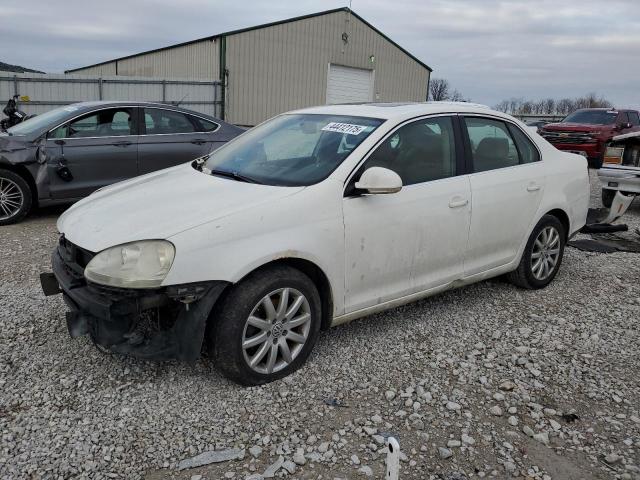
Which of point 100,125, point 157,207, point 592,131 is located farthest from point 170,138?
point 592,131

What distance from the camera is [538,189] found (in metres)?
4.65

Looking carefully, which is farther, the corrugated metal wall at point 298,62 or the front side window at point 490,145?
the corrugated metal wall at point 298,62

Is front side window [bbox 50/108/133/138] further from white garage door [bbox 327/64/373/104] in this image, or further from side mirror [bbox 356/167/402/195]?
white garage door [bbox 327/64/373/104]

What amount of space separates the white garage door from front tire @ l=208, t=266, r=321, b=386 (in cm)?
2075

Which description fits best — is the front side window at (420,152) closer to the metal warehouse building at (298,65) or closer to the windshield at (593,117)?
the windshield at (593,117)

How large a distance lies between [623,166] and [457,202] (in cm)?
582

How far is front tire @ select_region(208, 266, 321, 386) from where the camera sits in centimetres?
300

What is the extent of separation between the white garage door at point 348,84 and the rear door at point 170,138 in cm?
1576

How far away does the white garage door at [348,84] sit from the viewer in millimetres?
23406

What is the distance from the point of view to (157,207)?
10.7 feet

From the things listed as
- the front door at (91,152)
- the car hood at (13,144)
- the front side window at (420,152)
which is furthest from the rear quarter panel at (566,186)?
the car hood at (13,144)

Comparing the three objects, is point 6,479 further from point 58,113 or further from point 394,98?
point 394,98

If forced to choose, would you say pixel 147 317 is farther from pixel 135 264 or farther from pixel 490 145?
pixel 490 145

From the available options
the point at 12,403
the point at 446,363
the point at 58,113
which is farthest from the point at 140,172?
the point at 446,363
